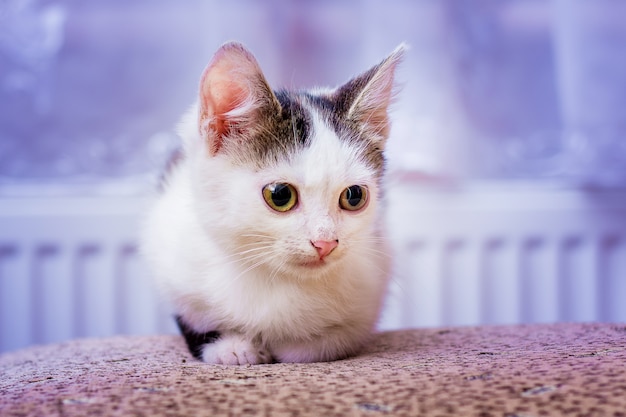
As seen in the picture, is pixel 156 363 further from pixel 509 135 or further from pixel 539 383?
pixel 509 135

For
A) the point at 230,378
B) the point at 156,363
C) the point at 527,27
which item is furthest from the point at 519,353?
the point at 527,27

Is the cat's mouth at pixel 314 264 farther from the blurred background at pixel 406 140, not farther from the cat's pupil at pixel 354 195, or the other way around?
the blurred background at pixel 406 140

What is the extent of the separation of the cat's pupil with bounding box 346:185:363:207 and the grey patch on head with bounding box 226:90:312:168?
0.09 metres

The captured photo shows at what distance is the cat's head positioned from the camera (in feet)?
2.71

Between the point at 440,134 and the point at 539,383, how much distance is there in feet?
4.00

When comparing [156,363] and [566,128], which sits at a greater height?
[566,128]

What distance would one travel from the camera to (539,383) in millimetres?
612

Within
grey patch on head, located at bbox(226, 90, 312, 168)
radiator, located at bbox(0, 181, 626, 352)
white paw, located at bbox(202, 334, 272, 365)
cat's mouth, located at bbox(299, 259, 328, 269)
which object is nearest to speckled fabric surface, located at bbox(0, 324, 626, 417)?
white paw, located at bbox(202, 334, 272, 365)

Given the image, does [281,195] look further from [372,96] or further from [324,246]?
[372,96]

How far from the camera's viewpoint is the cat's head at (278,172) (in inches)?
32.5

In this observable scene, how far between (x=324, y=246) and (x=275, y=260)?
3.0 inches

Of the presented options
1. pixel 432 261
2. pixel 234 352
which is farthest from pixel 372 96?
pixel 432 261

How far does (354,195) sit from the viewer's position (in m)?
0.88

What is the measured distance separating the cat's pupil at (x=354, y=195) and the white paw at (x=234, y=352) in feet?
0.81
